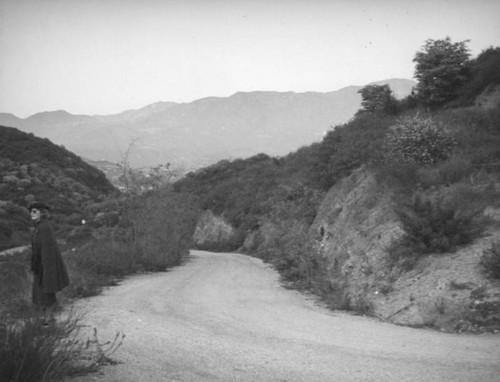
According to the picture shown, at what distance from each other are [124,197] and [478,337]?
54.6 feet

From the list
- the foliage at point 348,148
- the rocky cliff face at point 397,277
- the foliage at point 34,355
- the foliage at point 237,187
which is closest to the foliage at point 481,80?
the foliage at point 348,148

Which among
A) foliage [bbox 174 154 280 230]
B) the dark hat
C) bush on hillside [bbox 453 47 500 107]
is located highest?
bush on hillside [bbox 453 47 500 107]

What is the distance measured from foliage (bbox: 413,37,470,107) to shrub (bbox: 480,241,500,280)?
17.5m

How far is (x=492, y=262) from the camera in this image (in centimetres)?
840

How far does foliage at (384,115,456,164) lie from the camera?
15.1m

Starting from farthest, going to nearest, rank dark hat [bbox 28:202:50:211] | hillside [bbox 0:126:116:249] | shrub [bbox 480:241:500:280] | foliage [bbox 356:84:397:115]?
hillside [bbox 0:126:116:249]
foliage [bbox 356:84:397:115]
shrub [bbox 480:241:500:280]
dark hat [bbox 28:202:50:211]

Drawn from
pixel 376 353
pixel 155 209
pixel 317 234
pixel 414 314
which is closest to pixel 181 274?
pixel 155 209

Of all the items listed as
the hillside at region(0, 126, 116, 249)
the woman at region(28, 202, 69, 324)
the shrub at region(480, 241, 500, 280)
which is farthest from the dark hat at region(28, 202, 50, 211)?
the hillside at region(0, 126, 116, 249)

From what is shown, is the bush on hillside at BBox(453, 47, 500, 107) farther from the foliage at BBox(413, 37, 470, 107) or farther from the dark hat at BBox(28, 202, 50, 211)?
the dark hat at BBox(28, 202, 50, 211)

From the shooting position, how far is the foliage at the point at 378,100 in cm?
2662

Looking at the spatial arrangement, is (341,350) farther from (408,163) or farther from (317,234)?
(317,234)

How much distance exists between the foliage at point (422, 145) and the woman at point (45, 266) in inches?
470

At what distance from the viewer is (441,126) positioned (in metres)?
16.6

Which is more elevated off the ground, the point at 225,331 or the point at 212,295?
the point at 225,331
